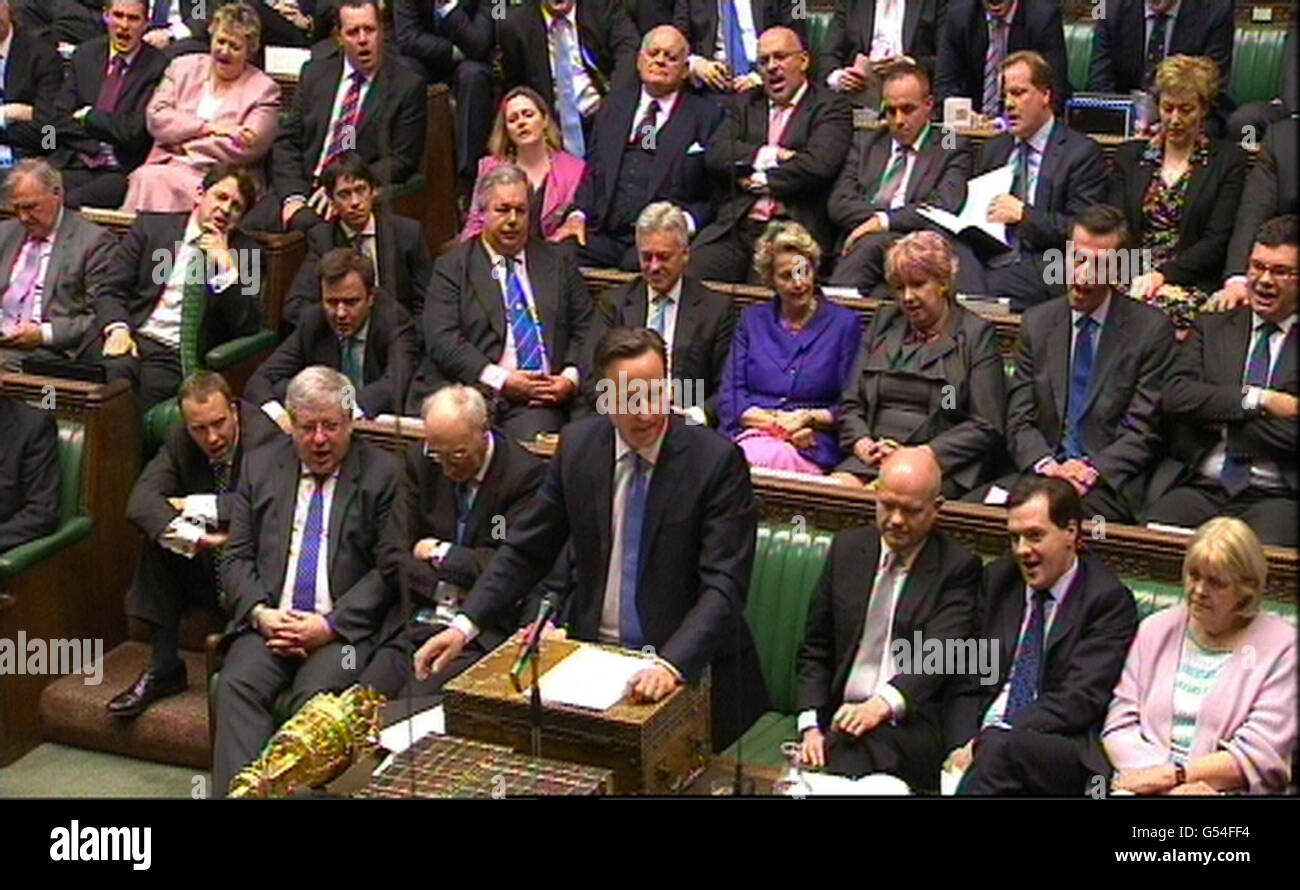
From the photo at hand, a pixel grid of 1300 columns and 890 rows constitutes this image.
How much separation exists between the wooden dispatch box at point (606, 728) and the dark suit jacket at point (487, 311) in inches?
81.2

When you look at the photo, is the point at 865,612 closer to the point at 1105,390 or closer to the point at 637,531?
the point at 637,531

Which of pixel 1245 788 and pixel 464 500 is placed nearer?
pixel 1245 788

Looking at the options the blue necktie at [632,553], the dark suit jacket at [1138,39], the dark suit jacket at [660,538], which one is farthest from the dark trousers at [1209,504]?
the dark suit jacket at [1138,39]

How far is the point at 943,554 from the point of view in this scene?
4.23 m

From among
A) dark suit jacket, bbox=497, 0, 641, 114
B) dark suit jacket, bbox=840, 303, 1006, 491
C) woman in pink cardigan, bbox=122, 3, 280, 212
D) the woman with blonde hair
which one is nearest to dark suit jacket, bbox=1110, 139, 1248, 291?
the woman with blonde hair

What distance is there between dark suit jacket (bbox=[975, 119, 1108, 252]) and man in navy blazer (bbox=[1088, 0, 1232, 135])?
799 mm

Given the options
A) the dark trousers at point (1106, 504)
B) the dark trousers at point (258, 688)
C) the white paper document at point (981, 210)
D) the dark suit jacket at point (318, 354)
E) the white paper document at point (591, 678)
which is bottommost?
the dark trousers at point (258, 688)

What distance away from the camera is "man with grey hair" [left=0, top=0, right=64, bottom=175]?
6996mm

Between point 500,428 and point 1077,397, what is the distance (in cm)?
138

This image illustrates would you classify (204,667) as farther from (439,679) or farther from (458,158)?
(458,158)

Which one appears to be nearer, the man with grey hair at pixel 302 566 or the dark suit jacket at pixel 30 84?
the man with grey hair at pixel 302 566

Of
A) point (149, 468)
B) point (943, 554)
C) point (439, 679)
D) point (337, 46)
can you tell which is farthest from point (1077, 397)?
point (337, 46)

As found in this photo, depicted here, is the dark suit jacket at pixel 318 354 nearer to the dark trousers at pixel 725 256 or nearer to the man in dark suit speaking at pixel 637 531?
the dark trousers at pixel 725 256

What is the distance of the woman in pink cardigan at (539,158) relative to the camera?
6.09m
